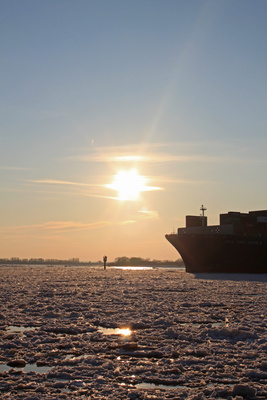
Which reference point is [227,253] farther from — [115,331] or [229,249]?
[115,331]

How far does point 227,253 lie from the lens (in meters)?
49.8

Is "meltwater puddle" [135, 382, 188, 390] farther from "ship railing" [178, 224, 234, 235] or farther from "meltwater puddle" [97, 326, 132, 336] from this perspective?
"ship railing" [178, 224, 234, 235]

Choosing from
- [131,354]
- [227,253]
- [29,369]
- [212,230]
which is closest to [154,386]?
[131,354]

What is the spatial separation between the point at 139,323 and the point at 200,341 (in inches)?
84.9

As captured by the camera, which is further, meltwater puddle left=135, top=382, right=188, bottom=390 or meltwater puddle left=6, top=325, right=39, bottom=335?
meltwater puddle left=6, top=325, right=39, bottom=335

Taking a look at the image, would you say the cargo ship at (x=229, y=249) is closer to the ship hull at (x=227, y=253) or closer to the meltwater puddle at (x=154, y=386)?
the ship hull at (x=227, y=253)

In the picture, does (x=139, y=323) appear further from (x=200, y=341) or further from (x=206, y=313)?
(x=206, y=313)

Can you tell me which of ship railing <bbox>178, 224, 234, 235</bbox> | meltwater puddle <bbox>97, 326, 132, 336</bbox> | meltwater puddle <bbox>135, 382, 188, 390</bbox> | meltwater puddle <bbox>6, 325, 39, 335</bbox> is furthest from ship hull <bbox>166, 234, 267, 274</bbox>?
meltwater puddle <bbox>135, 382, 188, 390</bbox>

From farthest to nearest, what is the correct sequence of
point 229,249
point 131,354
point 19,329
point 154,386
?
point 229,249 → point 19,329 → point 131,354 → point 154,386

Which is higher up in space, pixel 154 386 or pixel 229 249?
pixel 229 249

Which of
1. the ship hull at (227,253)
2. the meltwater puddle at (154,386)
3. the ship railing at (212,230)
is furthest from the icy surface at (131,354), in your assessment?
the ship railing at (212,230)

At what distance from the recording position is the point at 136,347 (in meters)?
7.52

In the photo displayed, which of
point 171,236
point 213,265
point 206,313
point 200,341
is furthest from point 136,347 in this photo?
point 171,236

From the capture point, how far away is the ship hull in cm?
4988
